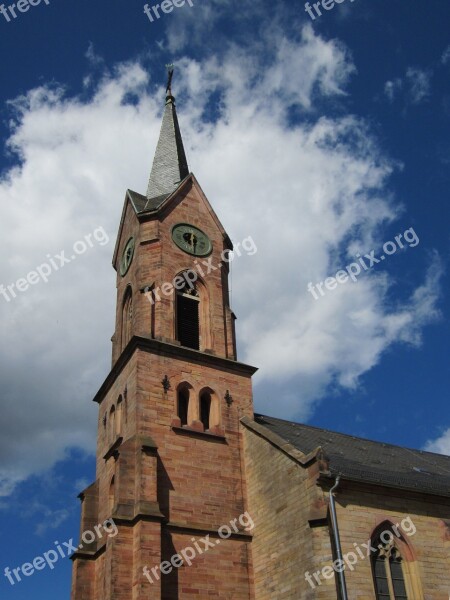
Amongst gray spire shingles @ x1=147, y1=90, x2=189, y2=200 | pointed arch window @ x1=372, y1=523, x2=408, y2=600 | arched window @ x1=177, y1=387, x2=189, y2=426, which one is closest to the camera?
pointed arch window @ x1=372, y1=523, x2=408, y2=600

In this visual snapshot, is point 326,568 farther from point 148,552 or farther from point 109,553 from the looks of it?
point 109,553

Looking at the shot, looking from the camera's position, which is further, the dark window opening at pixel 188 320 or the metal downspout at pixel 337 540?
the dark window opening at pixel 188 320

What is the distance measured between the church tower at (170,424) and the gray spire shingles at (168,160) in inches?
54.0

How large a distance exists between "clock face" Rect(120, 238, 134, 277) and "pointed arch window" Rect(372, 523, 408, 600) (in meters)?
16.9

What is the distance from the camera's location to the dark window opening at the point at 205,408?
993 inches

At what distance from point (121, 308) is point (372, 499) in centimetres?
1511

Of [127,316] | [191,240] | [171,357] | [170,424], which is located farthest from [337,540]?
[191,240]

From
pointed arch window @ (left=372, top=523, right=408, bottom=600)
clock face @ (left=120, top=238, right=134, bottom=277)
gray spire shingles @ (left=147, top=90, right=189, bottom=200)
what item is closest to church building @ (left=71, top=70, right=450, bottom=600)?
pointed arch window @ (left=372, top=523, right=408, bottom=600)

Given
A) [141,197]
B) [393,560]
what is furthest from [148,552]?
[141,197]

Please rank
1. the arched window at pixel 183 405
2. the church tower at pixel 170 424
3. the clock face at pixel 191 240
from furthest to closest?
the clock face at pixel 191 240
the arched window at pixel 183 405
the church tower at pixel 170 424

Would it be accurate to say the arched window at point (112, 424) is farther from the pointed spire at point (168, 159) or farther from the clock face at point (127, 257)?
the pointed spire at point (168, 159)

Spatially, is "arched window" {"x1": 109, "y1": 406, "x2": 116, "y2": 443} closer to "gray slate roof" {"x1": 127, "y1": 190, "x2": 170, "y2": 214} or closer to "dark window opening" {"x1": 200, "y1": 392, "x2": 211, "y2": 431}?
"dark window opening" {"x1": 200, "y1": 392, "x2": 211, "y2": 431}

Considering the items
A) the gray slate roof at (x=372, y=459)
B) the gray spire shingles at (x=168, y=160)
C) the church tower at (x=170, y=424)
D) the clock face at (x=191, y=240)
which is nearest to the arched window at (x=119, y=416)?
the church tower at (x=170, y=424)

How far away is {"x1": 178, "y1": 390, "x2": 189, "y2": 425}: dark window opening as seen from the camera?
2478cm
